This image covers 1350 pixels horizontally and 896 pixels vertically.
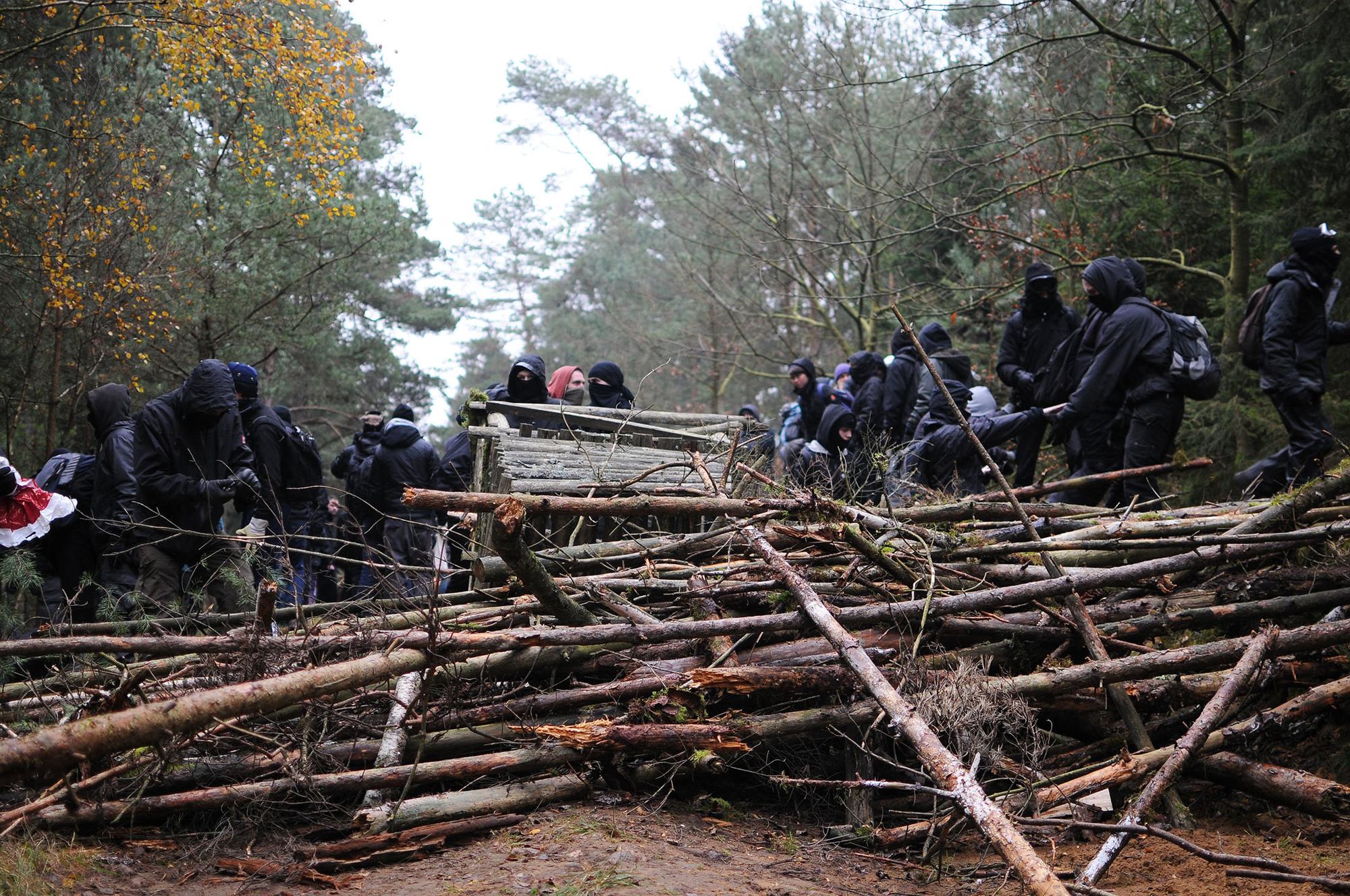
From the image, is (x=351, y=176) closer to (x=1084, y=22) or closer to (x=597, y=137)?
(x=1084, y=22)

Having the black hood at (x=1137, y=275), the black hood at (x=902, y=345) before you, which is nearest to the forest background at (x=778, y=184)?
the black hood at (x=902, y=345)

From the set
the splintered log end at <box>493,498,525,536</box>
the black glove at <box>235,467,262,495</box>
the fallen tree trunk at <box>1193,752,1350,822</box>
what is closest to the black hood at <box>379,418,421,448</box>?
the black glove at <box>235,467,262,495</box>

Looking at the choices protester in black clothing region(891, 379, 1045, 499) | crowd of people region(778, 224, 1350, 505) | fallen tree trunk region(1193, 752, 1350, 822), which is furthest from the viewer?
protester in black clothing region(891, 379, 1045, 499)

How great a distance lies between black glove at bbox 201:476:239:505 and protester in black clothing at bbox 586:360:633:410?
431 centimetres

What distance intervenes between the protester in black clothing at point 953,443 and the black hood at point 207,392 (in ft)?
15.8

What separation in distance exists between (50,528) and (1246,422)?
414 inches

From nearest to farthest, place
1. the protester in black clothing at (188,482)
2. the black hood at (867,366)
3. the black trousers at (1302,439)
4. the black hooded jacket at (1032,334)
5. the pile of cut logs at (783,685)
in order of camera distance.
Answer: the pile of cut logs at (783,685) → the protester in black clothing at (188,482) → the black trousers at (1302,439) → the black hooded jacket at (1032,334) → the black hood at (867,366)

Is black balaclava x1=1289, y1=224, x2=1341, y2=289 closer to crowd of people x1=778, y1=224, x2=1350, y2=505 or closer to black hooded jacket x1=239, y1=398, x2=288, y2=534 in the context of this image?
crowd of people x1=778, y1=224, x2=1350, y2=505

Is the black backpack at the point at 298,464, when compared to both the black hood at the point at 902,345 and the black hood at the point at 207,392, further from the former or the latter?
the black hood at the point at 902,345

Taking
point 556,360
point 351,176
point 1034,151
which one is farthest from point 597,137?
point 1034,151

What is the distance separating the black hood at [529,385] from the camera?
9.84 metres

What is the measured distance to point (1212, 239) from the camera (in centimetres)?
1373

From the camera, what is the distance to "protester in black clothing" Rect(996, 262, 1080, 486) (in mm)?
8984

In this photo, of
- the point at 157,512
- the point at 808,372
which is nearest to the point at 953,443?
the point at 808,372
